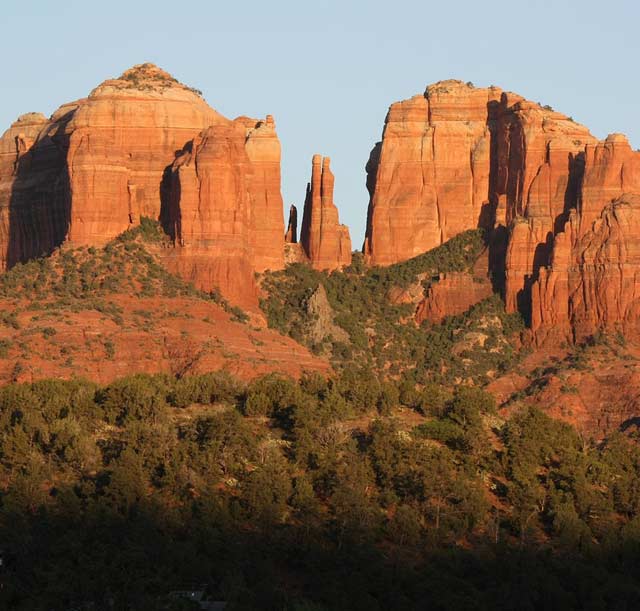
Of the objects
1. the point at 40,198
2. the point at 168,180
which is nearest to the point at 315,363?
the point at 168,180

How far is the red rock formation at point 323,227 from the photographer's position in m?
167

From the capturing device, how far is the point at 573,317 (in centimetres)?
16050

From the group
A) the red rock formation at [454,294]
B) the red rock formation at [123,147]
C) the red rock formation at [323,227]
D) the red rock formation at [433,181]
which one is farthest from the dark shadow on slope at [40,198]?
the red rock formation at [454,294]

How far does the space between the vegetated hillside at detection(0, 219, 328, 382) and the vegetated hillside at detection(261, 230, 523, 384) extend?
827cm

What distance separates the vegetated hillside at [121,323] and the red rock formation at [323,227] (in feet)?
43.1

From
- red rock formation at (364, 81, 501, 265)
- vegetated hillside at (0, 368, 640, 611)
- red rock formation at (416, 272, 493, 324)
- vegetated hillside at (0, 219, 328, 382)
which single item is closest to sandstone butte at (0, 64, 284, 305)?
vegetated hillside at (0, 219, 328, 382)

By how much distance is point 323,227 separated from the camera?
168000 millimetres

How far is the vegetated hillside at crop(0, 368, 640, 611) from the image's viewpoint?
94750 millimetres

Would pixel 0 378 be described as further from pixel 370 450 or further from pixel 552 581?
pixel 552 581

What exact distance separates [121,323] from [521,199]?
106 ft

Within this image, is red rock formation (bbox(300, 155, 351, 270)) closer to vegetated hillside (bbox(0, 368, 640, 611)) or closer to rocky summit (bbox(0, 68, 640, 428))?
rocky summit (bbox(0, 68, 640, 428))

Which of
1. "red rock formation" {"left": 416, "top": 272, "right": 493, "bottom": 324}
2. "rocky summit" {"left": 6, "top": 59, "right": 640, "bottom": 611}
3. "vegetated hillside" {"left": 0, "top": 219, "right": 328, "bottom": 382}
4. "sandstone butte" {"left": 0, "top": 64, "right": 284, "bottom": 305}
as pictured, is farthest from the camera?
"red rock formation" {"left": 416, "top": 272, "right": 493, "bottom": 324}

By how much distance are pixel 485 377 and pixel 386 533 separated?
5558 centimetres

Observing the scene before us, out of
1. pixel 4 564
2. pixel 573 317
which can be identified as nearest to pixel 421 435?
pixel 4 564
